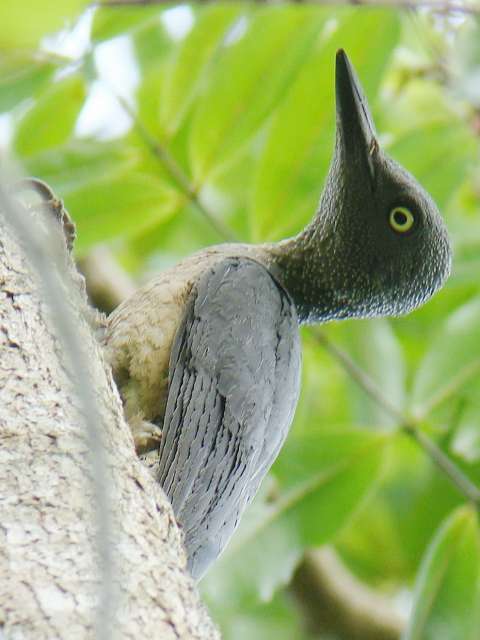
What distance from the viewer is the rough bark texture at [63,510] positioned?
1661mm

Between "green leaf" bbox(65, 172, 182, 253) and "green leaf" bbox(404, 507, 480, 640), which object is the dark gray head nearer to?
"green leaf" bbox(65, 172, 182, 253)

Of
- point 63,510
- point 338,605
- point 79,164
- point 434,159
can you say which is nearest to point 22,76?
point 79,164

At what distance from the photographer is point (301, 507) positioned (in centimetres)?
420

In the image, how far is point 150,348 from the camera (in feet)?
10.2

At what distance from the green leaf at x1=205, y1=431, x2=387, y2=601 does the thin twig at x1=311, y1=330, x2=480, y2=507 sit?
0.40ft

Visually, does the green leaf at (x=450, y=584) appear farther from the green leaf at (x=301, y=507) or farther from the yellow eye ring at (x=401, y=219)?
the yellow eye ring at (x=401, y=219)

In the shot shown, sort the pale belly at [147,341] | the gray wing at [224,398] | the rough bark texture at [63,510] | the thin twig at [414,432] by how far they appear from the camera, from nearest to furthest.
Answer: the rough bark texture at [63,510]
the gray wing at [224,398]
the pale belly at [147,341]
the thin twig at [414,432]

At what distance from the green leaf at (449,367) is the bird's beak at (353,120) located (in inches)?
29.2

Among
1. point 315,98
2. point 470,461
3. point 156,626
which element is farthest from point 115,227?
point 156,626

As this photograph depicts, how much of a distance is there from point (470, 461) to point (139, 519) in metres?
2.51

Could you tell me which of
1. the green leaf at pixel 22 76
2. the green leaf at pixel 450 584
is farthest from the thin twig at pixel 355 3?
the green leaf at pixel 450 584

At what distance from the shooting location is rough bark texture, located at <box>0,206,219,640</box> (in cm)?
166

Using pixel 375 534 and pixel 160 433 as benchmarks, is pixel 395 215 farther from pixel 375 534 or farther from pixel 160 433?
pixel 375 534

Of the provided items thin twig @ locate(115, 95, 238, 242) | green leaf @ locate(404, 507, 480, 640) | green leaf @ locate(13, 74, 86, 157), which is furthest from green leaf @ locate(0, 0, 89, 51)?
green leaf @ locate(404, 507, 480, 640)
